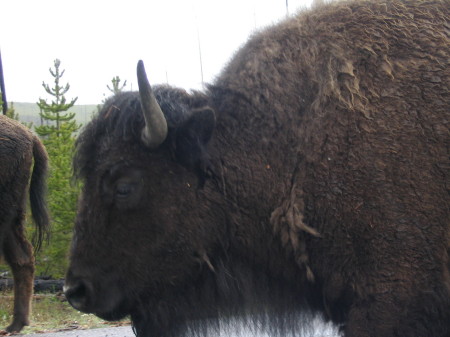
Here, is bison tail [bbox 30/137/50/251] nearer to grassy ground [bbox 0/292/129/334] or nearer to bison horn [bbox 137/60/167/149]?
grassy ground [bbox 0/292/129/334]

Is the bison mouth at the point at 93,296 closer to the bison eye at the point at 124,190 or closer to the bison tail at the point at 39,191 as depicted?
the bison eye at the point at 124,190

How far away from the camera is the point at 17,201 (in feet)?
26.4

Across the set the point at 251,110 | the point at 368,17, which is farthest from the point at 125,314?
the point at 368,17

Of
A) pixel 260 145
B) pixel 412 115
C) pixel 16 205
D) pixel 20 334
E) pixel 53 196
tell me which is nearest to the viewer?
pixel 412 115

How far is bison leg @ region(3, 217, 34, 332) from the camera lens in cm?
753

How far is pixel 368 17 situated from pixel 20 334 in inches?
203

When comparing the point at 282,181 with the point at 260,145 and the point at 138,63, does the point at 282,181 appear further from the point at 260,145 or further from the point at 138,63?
the point at 138,63

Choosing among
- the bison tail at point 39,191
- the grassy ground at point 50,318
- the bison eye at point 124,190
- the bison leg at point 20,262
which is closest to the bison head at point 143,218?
the bison eye at point 124,190

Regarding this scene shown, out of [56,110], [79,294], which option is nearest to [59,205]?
[56,110]

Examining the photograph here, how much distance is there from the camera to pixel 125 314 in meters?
3.28

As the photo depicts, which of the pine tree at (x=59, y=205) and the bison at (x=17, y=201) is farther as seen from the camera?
the pine tree at (x=59, y=205)

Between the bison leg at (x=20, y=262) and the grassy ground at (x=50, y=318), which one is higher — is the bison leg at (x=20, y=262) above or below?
above

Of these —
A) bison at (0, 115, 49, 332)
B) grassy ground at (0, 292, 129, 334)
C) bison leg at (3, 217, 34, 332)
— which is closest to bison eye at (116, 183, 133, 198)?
grassy ground at (0, 292, 129, 334)

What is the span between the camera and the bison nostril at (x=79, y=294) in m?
3.15
